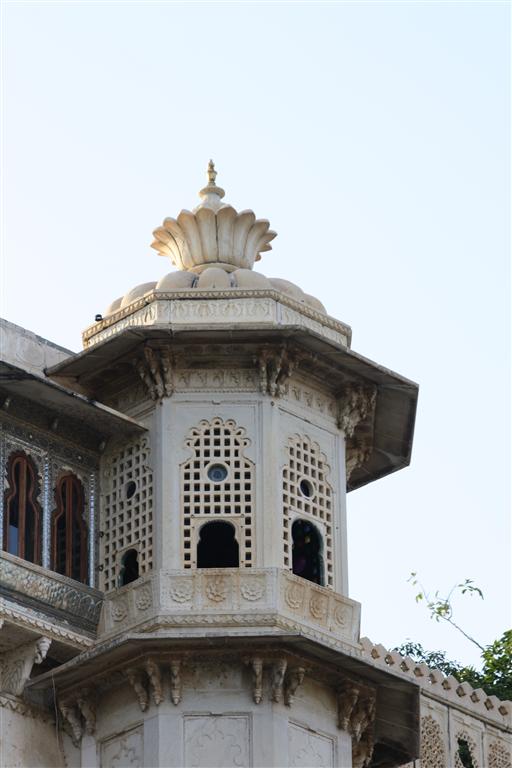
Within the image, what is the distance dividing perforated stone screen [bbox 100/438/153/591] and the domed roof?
175 cm

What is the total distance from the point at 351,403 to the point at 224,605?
124 inches

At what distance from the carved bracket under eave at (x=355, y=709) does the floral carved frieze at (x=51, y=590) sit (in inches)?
105

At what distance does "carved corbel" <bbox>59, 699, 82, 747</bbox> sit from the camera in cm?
2312

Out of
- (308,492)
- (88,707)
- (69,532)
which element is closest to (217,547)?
(308,492)

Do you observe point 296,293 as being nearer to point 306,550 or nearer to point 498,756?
point 306,550

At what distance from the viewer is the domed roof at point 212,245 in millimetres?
25172

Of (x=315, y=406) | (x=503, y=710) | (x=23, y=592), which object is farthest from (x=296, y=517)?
(x=503, y=710)

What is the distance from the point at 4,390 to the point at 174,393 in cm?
187

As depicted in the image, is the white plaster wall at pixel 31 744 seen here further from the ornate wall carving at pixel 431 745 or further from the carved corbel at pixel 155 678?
the ornate wall carving at pixel 431 745

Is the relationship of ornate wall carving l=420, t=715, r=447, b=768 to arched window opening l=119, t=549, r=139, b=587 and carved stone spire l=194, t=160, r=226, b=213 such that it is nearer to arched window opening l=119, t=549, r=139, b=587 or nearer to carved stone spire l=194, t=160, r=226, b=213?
arched window opening l=119, t=549, r=139, b=587

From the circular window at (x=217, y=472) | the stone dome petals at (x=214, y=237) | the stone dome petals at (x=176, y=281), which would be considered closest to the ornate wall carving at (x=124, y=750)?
the circular window at (x=217, y=472)

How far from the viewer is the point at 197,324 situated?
24016 mm

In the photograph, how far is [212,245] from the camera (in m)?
25.7

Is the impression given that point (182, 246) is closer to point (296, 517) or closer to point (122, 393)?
point (122, 393)
